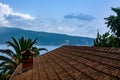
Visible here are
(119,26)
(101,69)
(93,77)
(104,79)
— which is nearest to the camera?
(104,79)

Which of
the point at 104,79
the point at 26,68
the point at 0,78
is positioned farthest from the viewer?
the point at 0,78

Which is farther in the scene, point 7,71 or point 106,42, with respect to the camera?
point 106,42

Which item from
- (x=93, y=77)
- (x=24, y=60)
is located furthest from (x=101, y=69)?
(x=24, y=60)

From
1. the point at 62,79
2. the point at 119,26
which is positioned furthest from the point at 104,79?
the point at 119,26

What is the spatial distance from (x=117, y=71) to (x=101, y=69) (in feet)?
3.00

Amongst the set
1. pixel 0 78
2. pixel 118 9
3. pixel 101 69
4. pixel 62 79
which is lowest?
pixel 0 78

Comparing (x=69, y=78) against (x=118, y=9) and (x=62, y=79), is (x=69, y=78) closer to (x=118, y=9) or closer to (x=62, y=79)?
(x=62, y=79)

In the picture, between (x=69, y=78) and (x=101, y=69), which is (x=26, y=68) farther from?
(x=101, y=69)

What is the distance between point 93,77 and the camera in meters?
6.11

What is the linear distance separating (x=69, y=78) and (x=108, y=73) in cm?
172

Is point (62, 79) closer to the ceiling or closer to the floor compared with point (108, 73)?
closer to the floor

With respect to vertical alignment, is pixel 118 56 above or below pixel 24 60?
above

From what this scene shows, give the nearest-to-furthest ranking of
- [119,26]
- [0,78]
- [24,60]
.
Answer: [24,60] → [0,78] → [119,26]

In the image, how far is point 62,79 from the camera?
762cm
